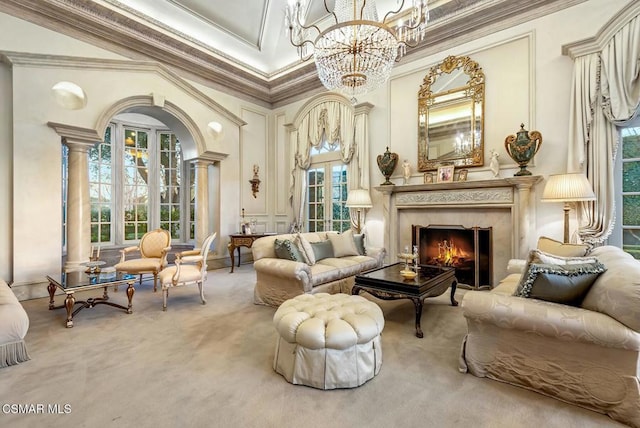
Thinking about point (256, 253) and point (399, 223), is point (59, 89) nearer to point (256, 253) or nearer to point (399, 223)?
point (256, 253)

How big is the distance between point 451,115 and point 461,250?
6.92 feet

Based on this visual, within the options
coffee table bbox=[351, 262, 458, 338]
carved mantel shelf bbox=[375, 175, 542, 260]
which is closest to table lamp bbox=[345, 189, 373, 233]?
carved mantel shelf bbox=[375, 175, 542, 260]

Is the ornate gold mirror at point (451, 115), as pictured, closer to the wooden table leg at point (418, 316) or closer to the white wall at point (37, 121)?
the wooden table leg at point (418, 316)

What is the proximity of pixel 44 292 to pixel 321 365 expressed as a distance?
14.5ft

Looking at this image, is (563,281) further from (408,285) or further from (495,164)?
(495,164)

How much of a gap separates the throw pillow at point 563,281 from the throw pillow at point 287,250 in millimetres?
2428

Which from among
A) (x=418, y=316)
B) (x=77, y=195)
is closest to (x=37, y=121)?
(x=77, y=195)

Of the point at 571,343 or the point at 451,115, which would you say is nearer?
the point at 571,343

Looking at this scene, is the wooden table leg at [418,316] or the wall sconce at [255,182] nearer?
the wooden table leg at [418,316]

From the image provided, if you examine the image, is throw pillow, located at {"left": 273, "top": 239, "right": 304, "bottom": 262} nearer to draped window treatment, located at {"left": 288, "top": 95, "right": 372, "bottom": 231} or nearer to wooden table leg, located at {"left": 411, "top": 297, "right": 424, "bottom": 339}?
wooden table leg, located at {"left": 411, "top": 297, "right": 424, "bottom": 339}

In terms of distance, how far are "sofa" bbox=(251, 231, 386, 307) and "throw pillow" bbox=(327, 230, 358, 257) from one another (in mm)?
16

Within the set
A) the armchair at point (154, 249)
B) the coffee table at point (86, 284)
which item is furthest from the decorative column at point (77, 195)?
the coffee table at point (86, 284)

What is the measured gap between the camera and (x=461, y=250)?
4.82 meters

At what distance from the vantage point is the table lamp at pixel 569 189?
336 cm
